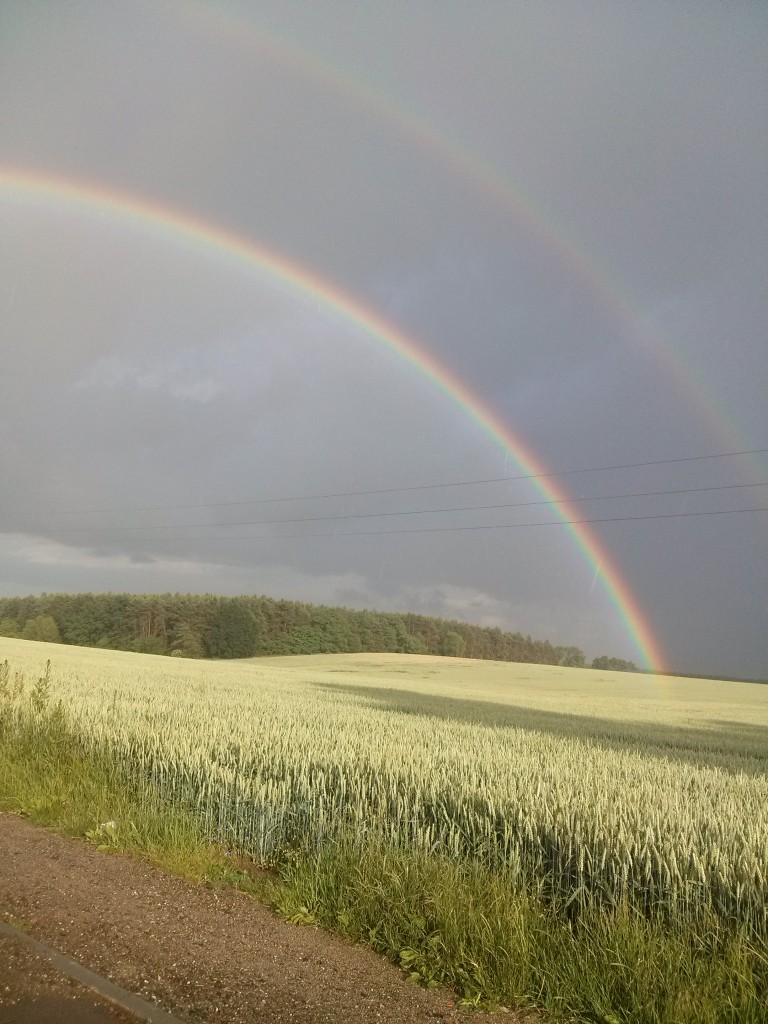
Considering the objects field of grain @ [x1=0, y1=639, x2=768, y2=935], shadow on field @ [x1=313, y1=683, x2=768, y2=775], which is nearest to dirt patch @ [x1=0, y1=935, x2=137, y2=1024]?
field of grain @ [x1=0, y1=639, x2=768, y2=935]

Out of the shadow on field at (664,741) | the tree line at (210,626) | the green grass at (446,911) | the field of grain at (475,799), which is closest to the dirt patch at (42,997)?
the green grass at (446,911)

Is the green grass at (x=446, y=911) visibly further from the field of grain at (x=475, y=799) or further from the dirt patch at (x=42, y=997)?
the dirt patch at (x=42, y=997)

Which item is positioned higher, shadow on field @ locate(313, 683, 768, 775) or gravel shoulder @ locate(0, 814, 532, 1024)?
gravel shoulder @ locate(0, 814, 532, 1024)

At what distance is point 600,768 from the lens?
11461 millimetres

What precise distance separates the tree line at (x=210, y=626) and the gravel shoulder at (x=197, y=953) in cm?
10609

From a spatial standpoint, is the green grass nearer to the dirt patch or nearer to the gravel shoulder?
the gravel shoulder

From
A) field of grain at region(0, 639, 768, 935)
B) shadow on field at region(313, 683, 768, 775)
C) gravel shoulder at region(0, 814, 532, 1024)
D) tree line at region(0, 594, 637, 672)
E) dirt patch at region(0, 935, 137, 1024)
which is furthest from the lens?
tree line at region(0, 594, 637, 672)

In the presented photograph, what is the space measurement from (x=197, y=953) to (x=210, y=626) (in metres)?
116

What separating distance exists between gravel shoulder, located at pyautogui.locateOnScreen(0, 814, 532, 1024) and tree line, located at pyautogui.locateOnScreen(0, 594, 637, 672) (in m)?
106

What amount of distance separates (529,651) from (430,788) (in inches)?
6086

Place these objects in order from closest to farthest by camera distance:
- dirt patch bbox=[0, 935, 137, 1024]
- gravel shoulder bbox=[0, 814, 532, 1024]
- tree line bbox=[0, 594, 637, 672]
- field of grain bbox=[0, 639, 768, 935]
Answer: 1. dirt patch bbox=[0, 935, 137, 1024]
2. gravel shoulder bbox=[0, 814, 532, 1024]
3. field of grain bbox=[0, 639, 768, 935]
4. tree line bbox=[0, 594, 637, 672]

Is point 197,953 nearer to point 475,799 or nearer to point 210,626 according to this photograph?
point 475,799

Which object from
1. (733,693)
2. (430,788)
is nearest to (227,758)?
(430,788)

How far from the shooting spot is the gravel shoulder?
434 centimetres
